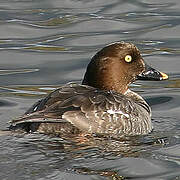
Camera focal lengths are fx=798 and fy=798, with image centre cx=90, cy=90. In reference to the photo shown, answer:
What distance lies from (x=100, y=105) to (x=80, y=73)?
367 centimetres

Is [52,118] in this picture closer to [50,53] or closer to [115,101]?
[115,101]

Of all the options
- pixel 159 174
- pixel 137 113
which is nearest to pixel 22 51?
pixel 137 113

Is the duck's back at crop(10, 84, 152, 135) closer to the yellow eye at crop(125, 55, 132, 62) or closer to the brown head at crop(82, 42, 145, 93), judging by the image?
the brown head at crop(82, 42, 145, 93)

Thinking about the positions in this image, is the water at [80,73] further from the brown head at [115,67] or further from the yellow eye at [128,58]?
the yellow eye at [128,58]

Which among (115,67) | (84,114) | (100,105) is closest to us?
(84,114)

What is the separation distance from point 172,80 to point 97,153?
12.6 feet

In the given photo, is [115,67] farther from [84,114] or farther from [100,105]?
[84,114]

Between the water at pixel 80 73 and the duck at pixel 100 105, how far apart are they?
125 mm

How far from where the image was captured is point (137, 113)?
350 inches

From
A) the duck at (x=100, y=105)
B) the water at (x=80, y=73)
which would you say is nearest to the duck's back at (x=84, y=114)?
the duck at (x=100, y=105)

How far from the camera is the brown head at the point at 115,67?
9188mm

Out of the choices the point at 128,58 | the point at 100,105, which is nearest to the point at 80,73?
the point at 128,58

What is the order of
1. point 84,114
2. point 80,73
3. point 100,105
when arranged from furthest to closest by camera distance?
point 80,73 < point 100,105 < point 84,114

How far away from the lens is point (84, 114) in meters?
8.30
